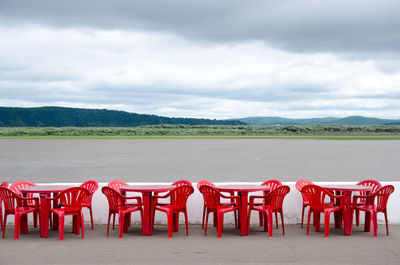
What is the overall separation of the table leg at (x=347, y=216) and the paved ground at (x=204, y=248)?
123 mm

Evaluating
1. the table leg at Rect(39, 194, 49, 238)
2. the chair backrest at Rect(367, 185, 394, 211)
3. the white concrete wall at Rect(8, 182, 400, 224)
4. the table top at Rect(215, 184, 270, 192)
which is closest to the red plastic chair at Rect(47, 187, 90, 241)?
the table leg at Rect(39, 194, 49, 238)

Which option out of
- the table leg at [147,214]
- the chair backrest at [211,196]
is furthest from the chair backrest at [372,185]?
the table leg at [147,214]

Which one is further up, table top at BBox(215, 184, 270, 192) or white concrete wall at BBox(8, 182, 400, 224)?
table top at BBox(215, 184, 270, 192)

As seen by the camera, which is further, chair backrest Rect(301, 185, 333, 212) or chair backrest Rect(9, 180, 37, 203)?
chair backrest Rect(9, 180, 37, 203)

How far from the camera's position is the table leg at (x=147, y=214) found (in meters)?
7.53

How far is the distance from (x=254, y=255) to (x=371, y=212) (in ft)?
7.37

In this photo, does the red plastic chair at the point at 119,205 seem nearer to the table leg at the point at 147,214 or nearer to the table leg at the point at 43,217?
the table leg at the point at 147,214

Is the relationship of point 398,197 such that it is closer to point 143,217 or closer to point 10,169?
point 143,217

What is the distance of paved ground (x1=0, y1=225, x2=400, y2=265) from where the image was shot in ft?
19.8

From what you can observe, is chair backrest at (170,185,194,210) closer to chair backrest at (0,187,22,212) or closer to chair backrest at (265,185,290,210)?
chair backrest at (265,185,290,210)

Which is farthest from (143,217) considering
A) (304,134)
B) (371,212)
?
(304,134)

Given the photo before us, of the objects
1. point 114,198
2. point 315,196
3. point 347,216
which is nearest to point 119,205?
point 114,198

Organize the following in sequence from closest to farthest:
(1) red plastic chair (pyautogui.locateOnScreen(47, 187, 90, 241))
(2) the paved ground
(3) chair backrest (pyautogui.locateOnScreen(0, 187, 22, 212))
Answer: (2) the paved ground → (1) red plastic chair (pyautogui.locateOnScreen(47, 187, 90, 241)) → (3) chair backrest (pyautogui.locateOnScreen(0, 187, 22, 212))

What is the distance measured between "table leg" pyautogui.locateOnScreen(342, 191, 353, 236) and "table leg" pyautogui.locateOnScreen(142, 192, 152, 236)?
9.53 feet
